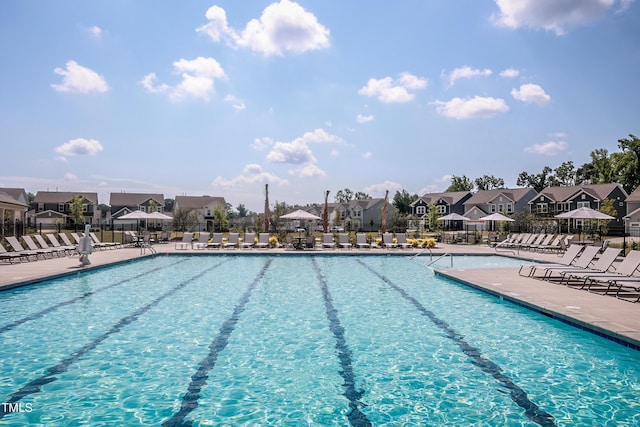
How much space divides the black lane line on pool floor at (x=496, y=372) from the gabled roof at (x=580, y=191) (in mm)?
52915

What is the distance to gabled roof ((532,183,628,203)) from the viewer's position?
52.1 metres

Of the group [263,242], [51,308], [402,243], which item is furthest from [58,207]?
[51,308]

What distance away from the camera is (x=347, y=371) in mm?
5785

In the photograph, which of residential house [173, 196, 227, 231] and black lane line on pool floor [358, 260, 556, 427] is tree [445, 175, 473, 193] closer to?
residential house [173, 196, 227, 231]

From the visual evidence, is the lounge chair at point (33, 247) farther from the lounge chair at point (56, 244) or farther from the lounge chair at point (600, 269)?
the lounge chair at point (600, 269)

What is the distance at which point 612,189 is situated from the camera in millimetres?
51906

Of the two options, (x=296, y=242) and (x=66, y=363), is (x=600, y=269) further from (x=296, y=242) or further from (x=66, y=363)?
(x=296, y=242)

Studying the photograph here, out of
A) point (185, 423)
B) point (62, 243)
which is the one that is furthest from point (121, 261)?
point (185, 423)

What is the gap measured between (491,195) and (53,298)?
218 feet

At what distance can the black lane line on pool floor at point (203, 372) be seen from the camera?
4.39 m

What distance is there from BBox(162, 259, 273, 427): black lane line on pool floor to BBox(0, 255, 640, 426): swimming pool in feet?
0.08

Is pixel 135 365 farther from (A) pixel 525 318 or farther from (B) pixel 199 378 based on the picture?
(A) pixel 525 318

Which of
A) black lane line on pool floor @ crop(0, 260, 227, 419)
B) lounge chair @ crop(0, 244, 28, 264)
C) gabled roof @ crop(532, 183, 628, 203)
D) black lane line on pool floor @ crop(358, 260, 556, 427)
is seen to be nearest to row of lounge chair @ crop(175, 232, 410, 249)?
lounge chair @ crop(0, 244, 28, 264)

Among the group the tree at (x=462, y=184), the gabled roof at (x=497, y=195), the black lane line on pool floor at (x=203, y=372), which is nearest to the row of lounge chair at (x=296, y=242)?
the black lane line on pool floor at (x=203, y=372)
